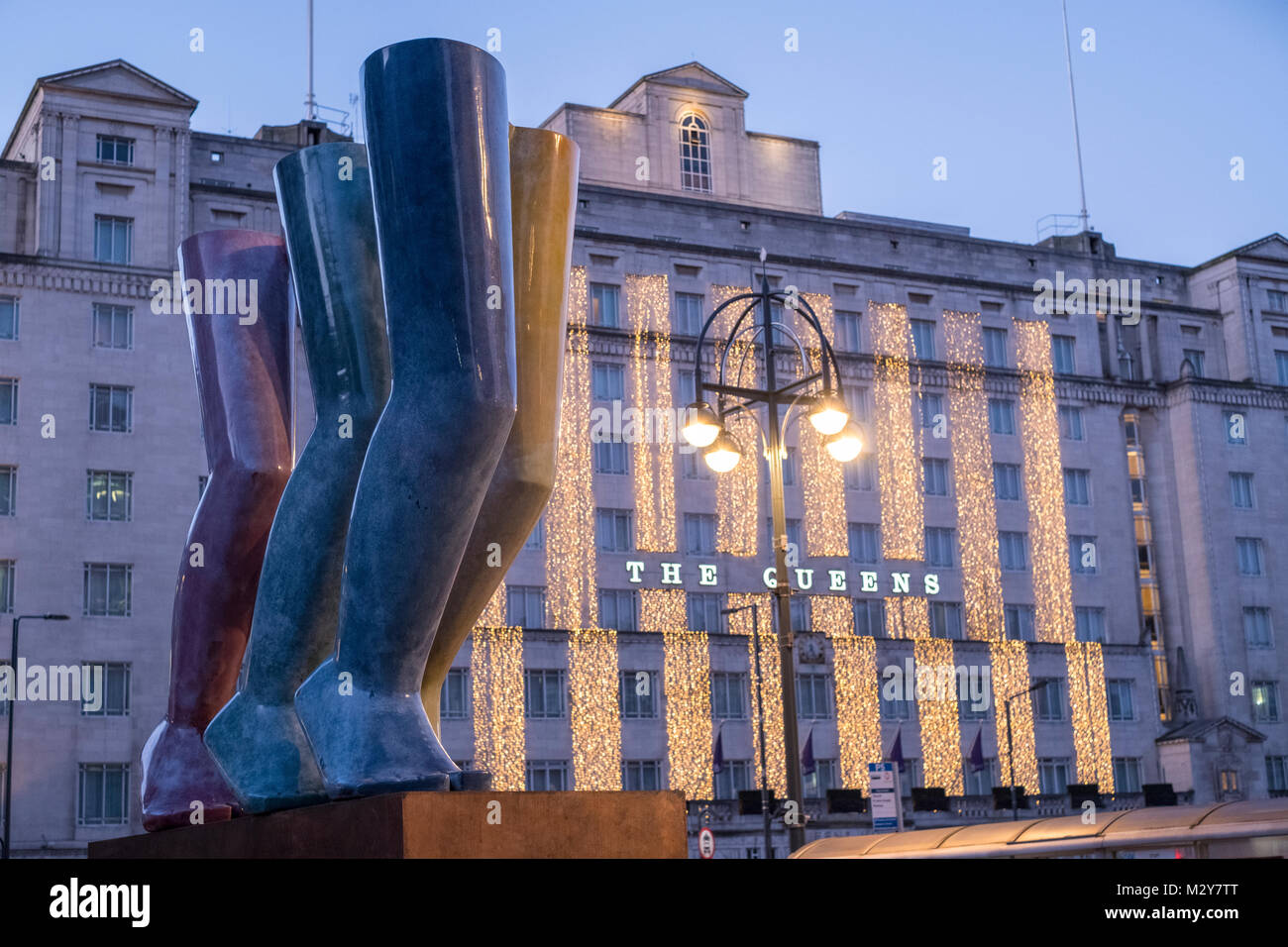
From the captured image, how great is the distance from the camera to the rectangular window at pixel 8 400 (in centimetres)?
5619

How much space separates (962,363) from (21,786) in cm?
4402

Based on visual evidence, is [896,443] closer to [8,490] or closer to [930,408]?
[930,408]

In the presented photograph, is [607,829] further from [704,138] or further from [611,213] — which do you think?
[704,138]

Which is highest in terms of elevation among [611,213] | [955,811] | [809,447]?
[611,213]

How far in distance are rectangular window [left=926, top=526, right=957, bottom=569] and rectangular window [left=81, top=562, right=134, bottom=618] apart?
34.4 m

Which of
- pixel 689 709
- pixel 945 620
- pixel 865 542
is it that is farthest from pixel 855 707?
pixel 689 709

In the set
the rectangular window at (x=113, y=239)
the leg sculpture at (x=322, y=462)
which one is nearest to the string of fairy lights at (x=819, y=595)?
the rectangular window at (x=113, y=239)

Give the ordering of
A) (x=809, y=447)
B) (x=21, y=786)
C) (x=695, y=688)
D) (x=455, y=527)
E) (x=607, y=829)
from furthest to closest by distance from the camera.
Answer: (x=809, y=447)
(x=695, y=688)
(x=21, y=786)
(x=455, y=527)
(x=607, y=829)

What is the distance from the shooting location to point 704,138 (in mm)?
75375

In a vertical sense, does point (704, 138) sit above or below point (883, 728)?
above

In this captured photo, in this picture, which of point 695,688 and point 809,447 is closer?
point 695,688

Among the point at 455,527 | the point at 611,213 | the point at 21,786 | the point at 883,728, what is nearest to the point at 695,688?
the point at 883,728

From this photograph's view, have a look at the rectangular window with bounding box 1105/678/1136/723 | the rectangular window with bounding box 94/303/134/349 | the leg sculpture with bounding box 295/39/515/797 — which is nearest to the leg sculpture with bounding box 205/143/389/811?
the leg sculpture with bounding box 295/39/515/797

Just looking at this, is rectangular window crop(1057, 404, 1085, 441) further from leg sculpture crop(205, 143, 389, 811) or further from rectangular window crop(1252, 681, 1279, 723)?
leg sculpture crop(205, 143, 389, 811)
